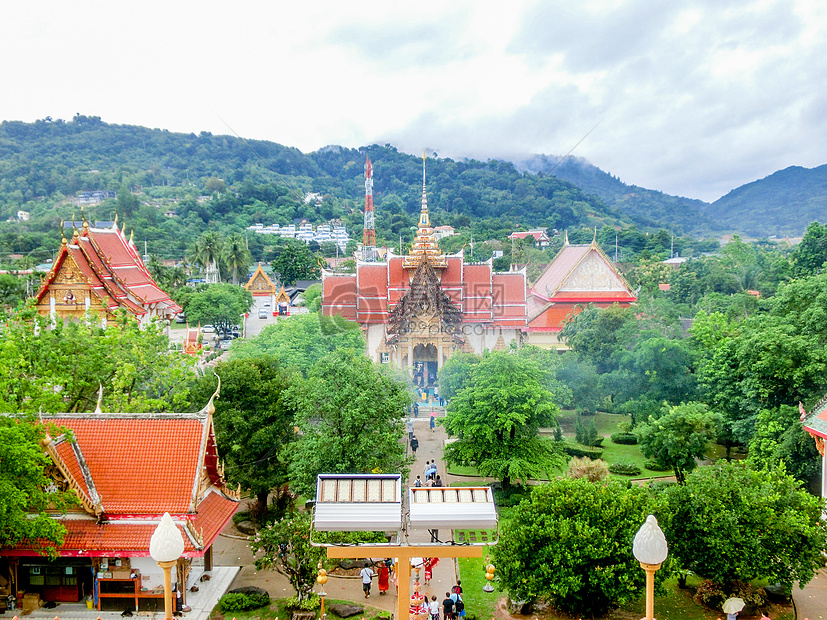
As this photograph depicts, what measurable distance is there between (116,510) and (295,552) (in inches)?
175

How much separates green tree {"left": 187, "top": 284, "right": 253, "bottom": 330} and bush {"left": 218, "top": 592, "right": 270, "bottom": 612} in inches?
1849

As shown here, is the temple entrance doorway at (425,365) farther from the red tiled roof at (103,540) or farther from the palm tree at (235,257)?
the palm tree at (235,257)

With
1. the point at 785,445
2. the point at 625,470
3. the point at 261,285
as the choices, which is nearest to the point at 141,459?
the point at 625,470

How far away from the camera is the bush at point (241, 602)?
1741 cm

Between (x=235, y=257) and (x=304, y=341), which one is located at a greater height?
(x=235, y=257)

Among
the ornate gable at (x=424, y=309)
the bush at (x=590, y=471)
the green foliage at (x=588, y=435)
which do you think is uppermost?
the ornate gable at (x=424, y=309)

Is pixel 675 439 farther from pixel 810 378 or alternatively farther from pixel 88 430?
pixel 88 430

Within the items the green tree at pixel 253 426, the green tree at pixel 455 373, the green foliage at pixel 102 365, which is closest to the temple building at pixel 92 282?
the green foliage at pixel 102 365

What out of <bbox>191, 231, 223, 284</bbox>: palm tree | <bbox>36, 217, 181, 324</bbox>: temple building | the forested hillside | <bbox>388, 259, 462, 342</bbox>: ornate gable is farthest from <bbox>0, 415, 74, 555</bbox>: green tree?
the forested hillside

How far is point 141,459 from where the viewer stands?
57.6 feet

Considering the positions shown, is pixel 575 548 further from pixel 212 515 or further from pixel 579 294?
pixel 579 294

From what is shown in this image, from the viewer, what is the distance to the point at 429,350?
147 ft

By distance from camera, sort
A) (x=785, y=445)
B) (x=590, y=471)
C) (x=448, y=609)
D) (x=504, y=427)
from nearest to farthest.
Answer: (x=448, y=609), (x=785, y=445), (x=590, y=471), (x=504, y=427)

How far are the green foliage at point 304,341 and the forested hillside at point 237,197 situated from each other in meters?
75.3
